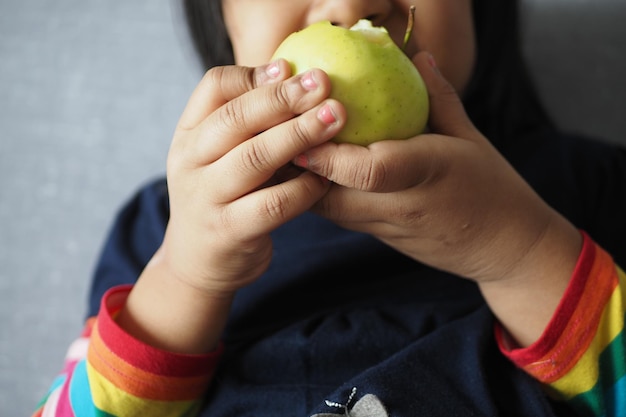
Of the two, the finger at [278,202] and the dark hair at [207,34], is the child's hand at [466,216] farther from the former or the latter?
the dark hair at [207,34]

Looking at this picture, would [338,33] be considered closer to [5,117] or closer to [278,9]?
[278,9]

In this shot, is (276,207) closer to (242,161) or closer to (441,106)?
(242,161)

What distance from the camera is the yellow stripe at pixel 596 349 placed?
69 cm

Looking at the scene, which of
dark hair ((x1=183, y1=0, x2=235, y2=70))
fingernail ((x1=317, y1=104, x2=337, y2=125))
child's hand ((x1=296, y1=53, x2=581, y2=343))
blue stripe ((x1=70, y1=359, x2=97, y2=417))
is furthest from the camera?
dark hair ((x1=183, y1=0, x2=235, y2=70))

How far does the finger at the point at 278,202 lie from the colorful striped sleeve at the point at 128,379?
0.77 feet

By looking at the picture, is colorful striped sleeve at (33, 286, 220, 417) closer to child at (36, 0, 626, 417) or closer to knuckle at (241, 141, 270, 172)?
child at (36, 0, 626, 417)

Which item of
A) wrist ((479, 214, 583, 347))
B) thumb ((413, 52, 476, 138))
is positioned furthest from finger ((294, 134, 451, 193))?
wrist ((479, 214, 583, 347))

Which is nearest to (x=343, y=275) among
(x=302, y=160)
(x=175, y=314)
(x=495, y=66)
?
(x=175, y=314)

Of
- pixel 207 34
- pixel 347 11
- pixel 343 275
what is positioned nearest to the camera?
pixel 347 11

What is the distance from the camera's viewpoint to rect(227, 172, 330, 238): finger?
1.86 feet

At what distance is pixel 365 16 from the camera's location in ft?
2.20

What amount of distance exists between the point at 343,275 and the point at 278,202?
31 centimetres

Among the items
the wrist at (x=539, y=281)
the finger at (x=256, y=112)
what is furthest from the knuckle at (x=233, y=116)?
the wrist at (x=539, y=281)

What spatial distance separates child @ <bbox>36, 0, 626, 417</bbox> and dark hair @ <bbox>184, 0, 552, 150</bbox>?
0.10 meters
